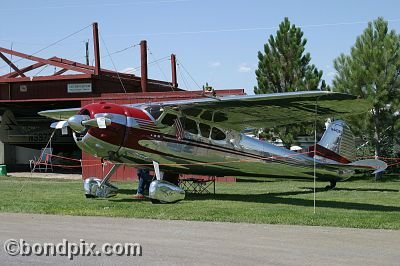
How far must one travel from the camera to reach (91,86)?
1099 inches

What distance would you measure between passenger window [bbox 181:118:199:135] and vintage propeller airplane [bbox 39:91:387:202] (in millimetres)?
29

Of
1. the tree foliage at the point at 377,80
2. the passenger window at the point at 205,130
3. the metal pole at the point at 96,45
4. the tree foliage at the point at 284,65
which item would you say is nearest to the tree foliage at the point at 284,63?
the tree foliage at the point at 284,65

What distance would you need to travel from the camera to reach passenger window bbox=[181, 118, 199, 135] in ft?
50.9

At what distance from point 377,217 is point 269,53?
1958 centimetres

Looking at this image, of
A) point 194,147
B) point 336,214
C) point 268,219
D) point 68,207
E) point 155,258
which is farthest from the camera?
point 194,147

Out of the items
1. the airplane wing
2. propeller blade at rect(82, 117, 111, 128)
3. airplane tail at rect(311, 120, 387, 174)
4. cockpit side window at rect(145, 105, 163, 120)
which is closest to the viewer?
the airplane wing

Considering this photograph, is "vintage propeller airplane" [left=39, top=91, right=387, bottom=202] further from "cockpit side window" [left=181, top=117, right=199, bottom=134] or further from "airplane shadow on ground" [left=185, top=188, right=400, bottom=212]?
"airplane shadow on ground" [left=185, top=188, right=400, bottom=212]

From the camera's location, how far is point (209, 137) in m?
16.0

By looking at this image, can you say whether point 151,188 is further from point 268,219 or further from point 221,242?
point 221,242

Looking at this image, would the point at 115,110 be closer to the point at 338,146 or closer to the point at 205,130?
the point at 205,130

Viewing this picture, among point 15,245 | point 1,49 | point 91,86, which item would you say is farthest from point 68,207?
point 1,49

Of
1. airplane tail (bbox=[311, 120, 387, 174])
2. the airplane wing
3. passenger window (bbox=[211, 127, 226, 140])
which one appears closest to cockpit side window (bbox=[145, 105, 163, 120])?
the airplane wing

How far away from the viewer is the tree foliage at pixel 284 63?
1144 inches

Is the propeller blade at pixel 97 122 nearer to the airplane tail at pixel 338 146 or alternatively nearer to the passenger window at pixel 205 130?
the passenger window at pixel 205 130
